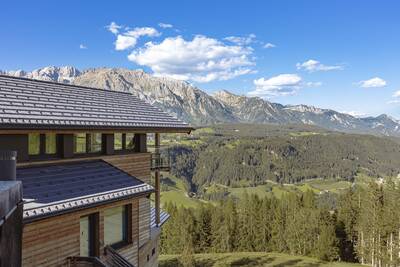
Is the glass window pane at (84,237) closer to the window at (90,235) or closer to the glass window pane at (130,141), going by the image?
the window at (90,235)

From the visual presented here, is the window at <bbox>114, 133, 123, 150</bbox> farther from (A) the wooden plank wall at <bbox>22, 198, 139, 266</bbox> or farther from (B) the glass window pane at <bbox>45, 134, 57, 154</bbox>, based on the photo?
(A) the wooden plank wall at <bbox>22, 198, 139, 266</bbox>

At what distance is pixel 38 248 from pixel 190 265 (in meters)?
→ 47.6

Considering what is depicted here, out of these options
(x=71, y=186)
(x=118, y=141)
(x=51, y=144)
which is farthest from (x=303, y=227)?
(x=71, y=186)

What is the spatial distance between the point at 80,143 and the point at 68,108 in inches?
61.5

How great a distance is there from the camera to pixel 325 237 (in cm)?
6562

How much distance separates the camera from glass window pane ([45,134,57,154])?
13922 millimetres

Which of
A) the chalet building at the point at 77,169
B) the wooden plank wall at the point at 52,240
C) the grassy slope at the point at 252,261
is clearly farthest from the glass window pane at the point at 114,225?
the grassy slope at the point at 252,261

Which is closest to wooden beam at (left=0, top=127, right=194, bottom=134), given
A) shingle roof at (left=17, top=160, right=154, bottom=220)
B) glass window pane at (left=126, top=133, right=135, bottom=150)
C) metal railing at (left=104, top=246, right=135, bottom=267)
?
glass window pane at (left=126, top=133, right=135, bottom=150)

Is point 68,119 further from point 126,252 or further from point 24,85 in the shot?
point 126,252

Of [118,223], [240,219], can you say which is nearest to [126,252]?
[118,223]

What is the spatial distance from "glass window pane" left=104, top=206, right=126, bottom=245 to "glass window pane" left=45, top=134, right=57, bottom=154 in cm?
316

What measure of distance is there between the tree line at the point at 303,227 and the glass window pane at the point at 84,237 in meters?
44.6

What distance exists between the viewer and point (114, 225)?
1552cm

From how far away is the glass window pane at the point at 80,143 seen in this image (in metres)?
15.2
